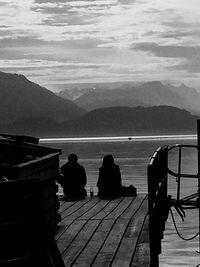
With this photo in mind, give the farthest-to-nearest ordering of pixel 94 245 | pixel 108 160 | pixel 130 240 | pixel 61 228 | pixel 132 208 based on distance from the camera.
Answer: pixel 108 160 → pixel 132 208 → pixel 61 228 → pixel 130 240 → pixel 94 245

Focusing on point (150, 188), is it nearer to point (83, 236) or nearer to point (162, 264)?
point (83, 236)

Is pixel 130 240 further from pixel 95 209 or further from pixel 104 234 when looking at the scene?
pixel 95 209

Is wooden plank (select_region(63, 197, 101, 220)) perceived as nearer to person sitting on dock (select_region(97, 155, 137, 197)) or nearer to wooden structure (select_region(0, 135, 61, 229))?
person sitting on dock (select_region(97, 155, 137, 197))

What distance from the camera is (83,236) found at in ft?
37.9

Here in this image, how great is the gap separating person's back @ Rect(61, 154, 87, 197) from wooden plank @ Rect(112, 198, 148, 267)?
422 cm

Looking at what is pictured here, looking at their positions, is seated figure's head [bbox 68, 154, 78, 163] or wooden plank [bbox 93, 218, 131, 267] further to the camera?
seated figure's head [bbox 68, 154, 78, 163]

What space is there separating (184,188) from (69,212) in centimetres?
5708

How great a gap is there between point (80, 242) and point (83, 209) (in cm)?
477

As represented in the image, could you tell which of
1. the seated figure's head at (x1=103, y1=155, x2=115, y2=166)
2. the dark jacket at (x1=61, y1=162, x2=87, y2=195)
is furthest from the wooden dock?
the seated figure's head at (x1=103, y1=155, x2=115, y2=166)

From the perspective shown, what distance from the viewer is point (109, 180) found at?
19172 mm

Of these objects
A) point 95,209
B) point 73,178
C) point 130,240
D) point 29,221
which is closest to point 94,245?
point 130,240

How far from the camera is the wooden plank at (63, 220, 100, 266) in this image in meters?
9.66

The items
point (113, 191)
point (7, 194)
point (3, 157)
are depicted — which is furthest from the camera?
point (113, 191)

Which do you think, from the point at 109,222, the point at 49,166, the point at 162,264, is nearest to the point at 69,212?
the point at 109,222
